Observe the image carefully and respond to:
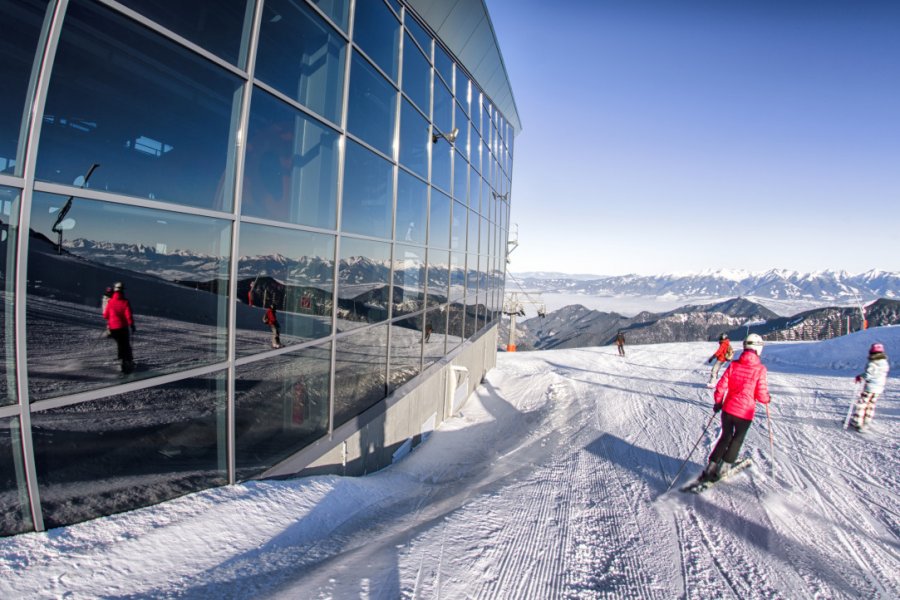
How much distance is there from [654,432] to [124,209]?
28.0 ft

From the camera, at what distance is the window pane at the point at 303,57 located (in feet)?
15.6

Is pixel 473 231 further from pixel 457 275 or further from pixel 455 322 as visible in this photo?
pixel 455 322

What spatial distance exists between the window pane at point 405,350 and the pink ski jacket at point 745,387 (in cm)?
567

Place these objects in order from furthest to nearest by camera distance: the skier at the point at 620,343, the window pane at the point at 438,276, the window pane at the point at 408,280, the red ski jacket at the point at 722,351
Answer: the skier at the point at 620,343, the red ski jacket at the point at 722,351, the window pane at the point at 438,276, the window pane at the point at 408,280

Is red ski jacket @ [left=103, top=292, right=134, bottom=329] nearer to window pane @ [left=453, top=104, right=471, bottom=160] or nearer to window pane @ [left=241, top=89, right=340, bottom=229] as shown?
window pane @ [left=241, top=89, right=340, bottom=229]

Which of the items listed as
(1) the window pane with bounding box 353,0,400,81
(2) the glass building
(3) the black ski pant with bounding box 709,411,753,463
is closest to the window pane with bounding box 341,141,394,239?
(2) the glass building

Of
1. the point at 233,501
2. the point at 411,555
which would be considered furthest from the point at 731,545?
the point at 233,501

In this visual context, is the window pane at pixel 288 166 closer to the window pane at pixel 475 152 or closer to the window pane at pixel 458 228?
the window pane at pixel 458 228

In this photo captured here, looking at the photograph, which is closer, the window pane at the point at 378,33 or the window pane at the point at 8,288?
the window pane at the point at 8,288

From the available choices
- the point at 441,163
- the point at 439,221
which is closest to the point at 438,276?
the point at 439,221

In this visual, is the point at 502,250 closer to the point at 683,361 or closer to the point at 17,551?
the point at 683,361

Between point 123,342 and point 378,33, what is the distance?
6.45 metres

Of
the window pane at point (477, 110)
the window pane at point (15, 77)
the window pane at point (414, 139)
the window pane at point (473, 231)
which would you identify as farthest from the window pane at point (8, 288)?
the window pane at point (477, 110)

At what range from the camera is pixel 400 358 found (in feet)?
28.0
